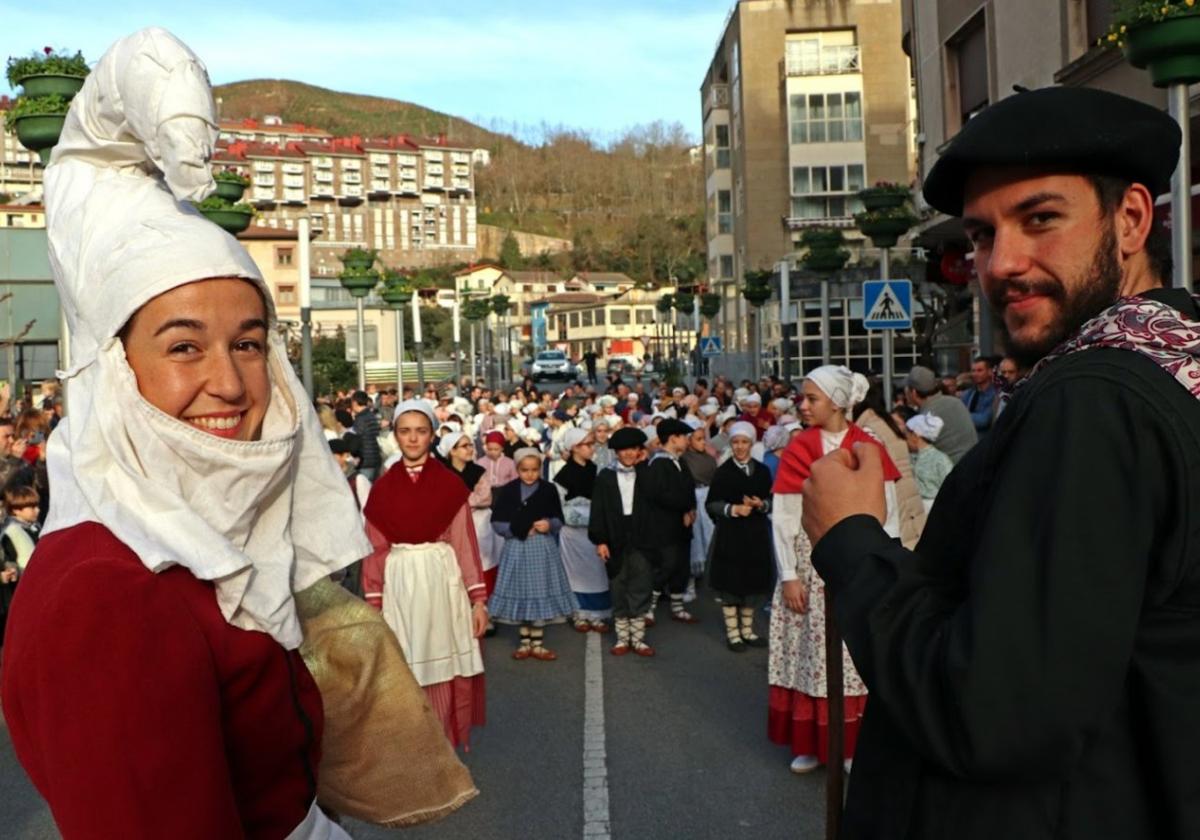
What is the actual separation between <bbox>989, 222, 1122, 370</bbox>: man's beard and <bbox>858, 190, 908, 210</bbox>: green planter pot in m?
15.5

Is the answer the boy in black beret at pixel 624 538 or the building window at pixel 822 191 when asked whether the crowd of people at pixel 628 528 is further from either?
the building window at pixel 822 191

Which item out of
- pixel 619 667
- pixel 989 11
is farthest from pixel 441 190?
pixel 619 667

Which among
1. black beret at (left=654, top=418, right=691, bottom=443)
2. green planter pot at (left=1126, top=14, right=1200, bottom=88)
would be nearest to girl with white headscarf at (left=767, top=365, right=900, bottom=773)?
green planter pot at (left=1126, top=14, right=1200, bottom=88)

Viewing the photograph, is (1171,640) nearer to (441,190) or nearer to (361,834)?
(361,834)

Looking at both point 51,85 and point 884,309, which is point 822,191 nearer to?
point 884,309

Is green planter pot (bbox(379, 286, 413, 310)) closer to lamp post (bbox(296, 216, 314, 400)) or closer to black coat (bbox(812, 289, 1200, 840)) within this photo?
lamp post (bbox(296, 216, 314, 400))

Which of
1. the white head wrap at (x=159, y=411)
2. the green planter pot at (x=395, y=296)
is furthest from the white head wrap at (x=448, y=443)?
the green planter pot at (x=395, y=296)

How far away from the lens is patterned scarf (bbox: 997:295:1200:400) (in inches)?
64.2

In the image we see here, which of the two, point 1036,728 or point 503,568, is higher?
point 1036,728

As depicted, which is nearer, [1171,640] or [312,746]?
[1171,640]

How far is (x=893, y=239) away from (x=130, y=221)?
15.8 metres

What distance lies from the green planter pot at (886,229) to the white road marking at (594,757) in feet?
28.0

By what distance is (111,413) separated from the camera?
2.05 meters

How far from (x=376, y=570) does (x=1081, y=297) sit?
21.0 feet
